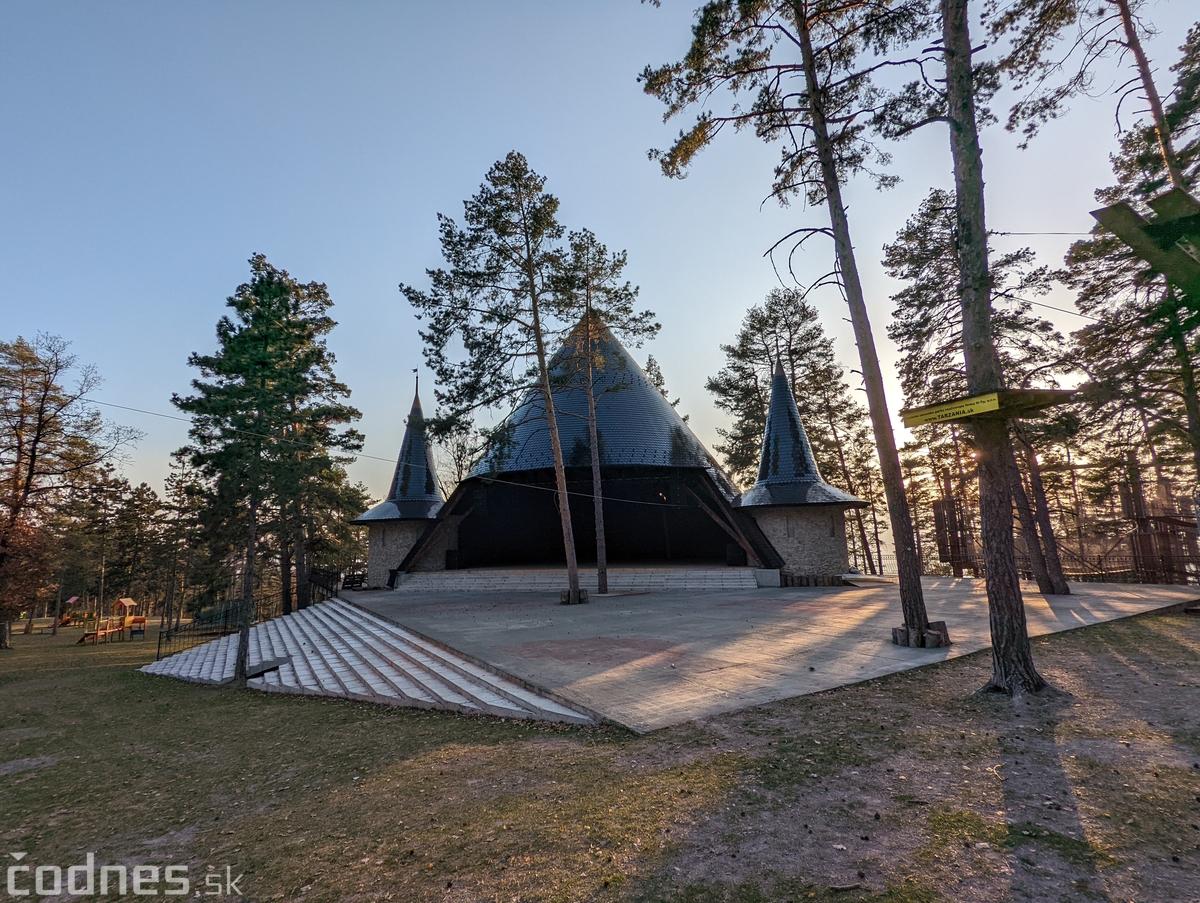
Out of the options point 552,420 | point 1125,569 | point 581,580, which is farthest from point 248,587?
point 1125,569

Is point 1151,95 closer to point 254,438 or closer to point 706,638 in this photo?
point 706,638

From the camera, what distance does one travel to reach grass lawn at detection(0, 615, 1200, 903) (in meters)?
2.44

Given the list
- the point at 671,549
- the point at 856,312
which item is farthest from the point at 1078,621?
the point at 671,549

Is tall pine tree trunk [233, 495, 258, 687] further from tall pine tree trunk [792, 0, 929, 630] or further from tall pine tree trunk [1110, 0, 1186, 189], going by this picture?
tall pine tree trunk [1110, 0, 1186, 189]

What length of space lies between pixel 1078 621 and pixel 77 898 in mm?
11961

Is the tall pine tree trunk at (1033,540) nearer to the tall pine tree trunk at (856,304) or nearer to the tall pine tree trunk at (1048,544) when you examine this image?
the tall pine tree trunk at (1048,544)

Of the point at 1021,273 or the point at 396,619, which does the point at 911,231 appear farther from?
the point at 396,619

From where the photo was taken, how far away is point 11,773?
5609 millimetres

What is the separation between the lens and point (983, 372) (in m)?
5.34

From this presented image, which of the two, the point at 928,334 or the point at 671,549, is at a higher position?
the point at 928,334

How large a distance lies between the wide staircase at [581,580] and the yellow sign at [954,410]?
12.3 m

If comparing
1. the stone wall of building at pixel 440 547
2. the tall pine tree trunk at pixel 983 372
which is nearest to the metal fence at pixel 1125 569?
the tall pine tree trunk at pixel 983 372

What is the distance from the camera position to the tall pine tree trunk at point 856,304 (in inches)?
299

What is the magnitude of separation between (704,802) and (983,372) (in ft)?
16.4
